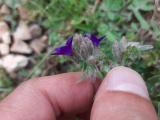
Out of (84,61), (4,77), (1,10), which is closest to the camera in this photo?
(84,61)

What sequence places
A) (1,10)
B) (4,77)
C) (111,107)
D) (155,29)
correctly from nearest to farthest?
(111,107)
(155,29)
(4,77)
(1,10)

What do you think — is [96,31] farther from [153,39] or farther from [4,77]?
[4,77]

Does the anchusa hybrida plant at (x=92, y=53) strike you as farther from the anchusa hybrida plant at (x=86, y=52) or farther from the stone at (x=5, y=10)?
the stone at (x=5, y=10)

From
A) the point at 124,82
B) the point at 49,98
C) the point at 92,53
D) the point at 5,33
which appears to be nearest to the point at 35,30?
the point at 5,33

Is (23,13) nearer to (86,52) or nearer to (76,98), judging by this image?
(76,98)

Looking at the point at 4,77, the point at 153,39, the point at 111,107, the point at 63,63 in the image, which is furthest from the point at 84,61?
the point at 4,77

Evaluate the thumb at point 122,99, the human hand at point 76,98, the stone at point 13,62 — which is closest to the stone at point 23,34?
the stone at point 13,62

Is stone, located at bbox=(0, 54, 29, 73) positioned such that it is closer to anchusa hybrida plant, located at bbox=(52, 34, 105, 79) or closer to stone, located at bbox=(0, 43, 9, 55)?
stone, located at bbox=(0, 43, 9, 55)
